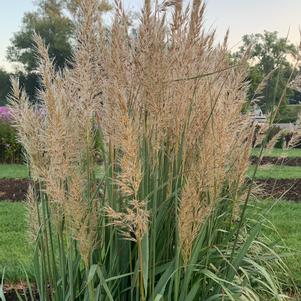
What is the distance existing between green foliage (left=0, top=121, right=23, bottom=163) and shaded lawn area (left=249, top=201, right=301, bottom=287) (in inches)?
319

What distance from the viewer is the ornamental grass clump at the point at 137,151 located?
1712 millimetres

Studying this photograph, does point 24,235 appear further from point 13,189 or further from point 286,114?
point 13,189

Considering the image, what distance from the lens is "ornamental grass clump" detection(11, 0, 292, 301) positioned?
1.71m

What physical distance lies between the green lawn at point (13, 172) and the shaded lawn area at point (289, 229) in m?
5.36

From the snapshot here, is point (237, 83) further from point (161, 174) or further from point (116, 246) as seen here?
point (116, 246)

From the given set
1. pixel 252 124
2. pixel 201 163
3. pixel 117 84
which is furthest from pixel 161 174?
pixel 252 124

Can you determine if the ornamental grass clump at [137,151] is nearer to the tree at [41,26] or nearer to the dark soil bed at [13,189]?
the dark soil bed at [13,189]

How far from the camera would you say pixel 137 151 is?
1.60m

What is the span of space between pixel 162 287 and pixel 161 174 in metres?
A: 0.50

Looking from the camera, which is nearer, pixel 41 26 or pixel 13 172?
pixel 13 172

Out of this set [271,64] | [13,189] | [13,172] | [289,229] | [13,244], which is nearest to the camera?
[271,64]

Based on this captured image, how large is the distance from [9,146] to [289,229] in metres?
9.28

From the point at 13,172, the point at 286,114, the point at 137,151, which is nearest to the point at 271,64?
the point at 286,114

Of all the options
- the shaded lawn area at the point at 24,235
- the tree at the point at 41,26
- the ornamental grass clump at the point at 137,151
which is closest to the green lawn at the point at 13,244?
the shaded lawn area at the point at 24,235
